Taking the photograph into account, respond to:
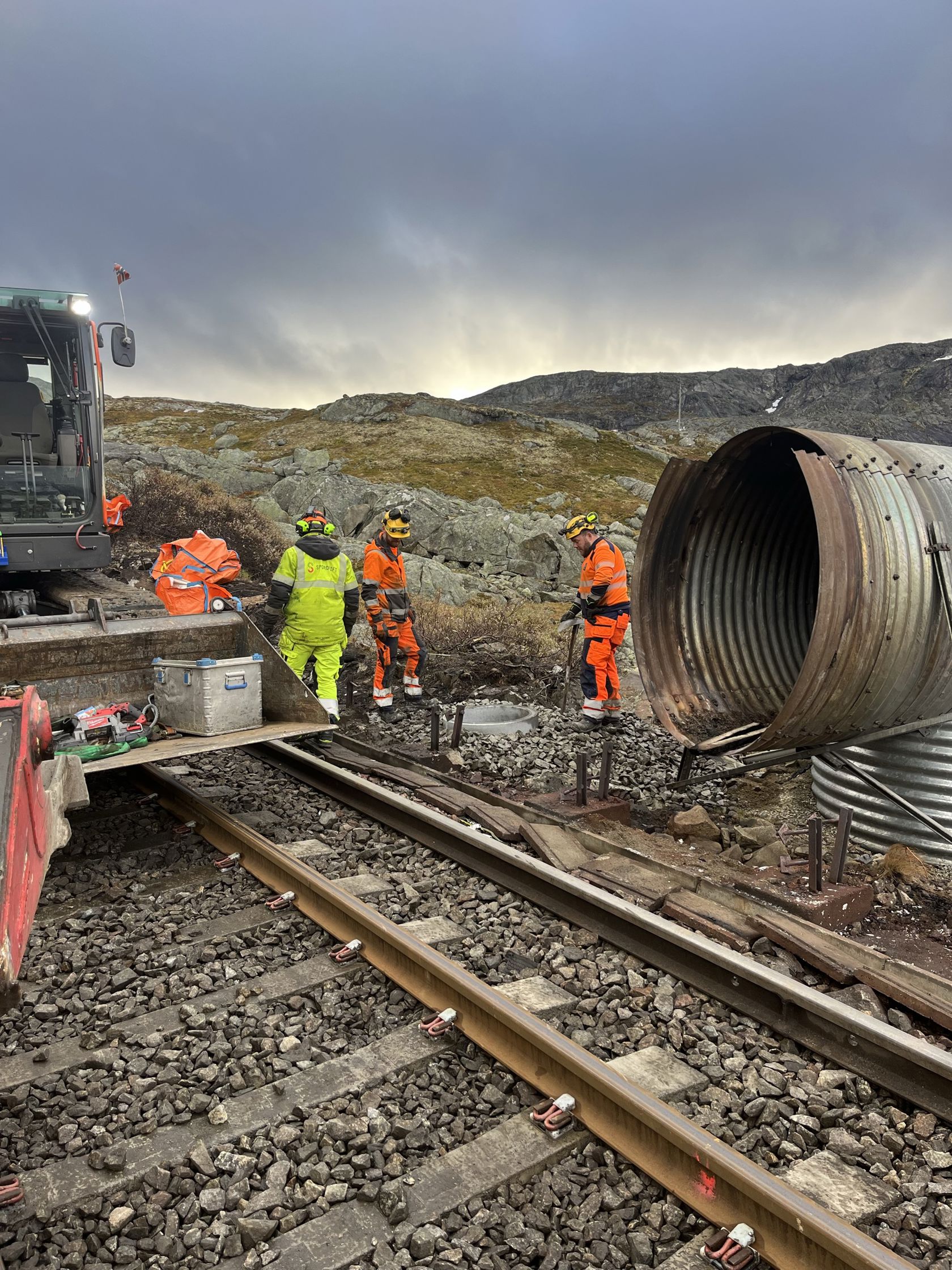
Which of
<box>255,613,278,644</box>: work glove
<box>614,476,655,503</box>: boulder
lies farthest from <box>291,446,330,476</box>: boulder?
<box>255,613,278,644</box>: work glove

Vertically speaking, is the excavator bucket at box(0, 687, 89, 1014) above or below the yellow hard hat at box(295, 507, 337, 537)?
below

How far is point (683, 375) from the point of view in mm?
142250

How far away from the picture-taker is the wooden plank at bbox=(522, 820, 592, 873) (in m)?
5.21

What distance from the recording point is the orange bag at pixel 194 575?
801 cm

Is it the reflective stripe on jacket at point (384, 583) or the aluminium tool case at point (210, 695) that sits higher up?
the reflective stripe on jacket at point (384, 583)

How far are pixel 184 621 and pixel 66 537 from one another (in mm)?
4140

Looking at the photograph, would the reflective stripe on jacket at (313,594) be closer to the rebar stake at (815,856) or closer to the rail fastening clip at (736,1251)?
the rebar stake at (815,856)

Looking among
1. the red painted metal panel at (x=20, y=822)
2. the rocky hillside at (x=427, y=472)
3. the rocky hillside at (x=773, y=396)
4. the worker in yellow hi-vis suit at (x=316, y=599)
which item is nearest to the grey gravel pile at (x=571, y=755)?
the worker in yellow hi-vis suit at (x=316, y=599)

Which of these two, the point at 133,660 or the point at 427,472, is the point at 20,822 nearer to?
the point at 133,660

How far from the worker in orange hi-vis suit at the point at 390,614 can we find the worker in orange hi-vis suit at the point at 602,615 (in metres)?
2.09

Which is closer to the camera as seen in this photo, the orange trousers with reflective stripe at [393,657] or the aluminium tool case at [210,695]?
the aluminium tool case at [210,695]

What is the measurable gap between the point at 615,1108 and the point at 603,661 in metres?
6.47

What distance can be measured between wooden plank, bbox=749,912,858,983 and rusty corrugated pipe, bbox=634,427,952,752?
135cm

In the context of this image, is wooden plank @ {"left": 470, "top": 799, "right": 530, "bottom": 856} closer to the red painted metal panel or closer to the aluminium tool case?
the aluminium tool case
